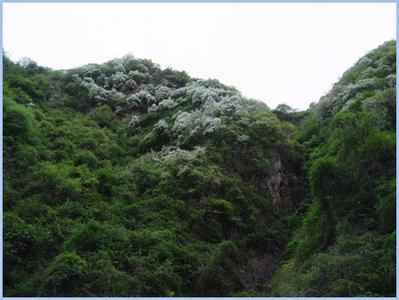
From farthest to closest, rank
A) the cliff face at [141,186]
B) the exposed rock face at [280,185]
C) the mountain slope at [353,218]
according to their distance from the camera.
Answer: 1. the exposed rock face at [280,185]
2. the cliff face at [141,186]
3. the mountain slope at [353,218]

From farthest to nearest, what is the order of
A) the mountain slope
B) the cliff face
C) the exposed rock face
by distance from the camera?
the exposed rock face
the cliff face
the mountain slope

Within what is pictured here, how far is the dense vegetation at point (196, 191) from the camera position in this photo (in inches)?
551

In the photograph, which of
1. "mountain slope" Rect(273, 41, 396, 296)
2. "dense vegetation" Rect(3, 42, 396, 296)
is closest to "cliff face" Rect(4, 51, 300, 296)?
"dense vegetation" Rect(3, 42, 396, 296)

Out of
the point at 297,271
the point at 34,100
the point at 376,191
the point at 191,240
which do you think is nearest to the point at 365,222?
the point at 376,191

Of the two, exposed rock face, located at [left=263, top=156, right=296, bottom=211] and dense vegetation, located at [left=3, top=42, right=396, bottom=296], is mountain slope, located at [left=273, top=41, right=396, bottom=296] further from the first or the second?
exposed rock face, located at [left=263, top=156, right=296, bottom=211]

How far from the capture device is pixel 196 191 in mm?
19656

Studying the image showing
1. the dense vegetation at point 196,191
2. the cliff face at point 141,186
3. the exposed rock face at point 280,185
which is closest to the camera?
the dense vegetation at point 196,191

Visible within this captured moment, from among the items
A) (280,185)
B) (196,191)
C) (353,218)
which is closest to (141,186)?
(196,191)

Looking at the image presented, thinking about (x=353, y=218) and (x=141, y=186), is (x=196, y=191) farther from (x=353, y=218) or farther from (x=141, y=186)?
(x=353, y=218)

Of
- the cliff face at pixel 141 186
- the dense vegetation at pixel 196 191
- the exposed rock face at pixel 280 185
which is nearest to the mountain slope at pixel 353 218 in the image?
the dense vegetation at pixel 196 191

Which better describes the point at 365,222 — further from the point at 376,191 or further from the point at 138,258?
the point at 138,258

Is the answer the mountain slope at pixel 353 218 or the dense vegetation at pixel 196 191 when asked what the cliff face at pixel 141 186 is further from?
the mountain slope at pixel 353 218

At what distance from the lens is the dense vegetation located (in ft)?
45.9

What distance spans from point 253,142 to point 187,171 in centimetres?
523
